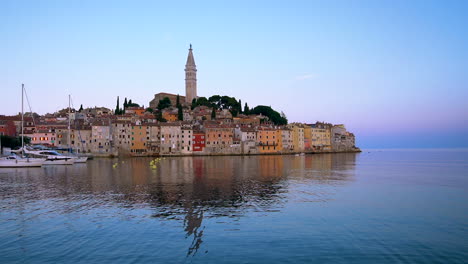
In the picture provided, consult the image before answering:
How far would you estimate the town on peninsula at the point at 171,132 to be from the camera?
74.9 m

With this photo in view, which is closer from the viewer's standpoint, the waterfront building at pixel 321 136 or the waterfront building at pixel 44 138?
the waterfront building at pixel 44 138

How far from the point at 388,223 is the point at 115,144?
69.1 meters

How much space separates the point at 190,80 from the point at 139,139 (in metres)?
50.3

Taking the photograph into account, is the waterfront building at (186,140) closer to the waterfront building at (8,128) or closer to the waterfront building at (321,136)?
the waterfront building at (8,128)

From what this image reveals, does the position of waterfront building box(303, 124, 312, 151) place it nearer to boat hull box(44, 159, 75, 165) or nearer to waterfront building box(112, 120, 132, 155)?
waterfront building box(112, 120, 132, 155)

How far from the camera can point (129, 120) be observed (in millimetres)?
80562

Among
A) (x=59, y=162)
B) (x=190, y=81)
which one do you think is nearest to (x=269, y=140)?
(x=190, y=81)

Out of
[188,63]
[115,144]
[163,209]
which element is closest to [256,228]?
[163,209]

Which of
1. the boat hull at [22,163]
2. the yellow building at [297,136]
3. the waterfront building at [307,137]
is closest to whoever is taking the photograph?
the boat hull at [22,163]

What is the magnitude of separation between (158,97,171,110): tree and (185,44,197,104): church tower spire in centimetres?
1207

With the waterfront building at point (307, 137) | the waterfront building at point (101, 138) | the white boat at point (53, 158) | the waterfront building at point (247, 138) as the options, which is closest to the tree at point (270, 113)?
the waterfront building at point (307, 137)

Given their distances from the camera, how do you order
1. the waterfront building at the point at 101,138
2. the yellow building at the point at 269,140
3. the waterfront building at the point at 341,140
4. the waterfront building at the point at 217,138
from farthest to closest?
1. the waterfront building at the point at 341,140
2. the yellow building at the point at 269,140
3. the waterfront building at the point at 217,138
4. the waterfront building at the point at 101,138

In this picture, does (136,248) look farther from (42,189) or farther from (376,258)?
(42,189)

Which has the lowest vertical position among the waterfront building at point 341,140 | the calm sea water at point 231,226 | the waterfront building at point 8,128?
the calm sea water at point 231,226
